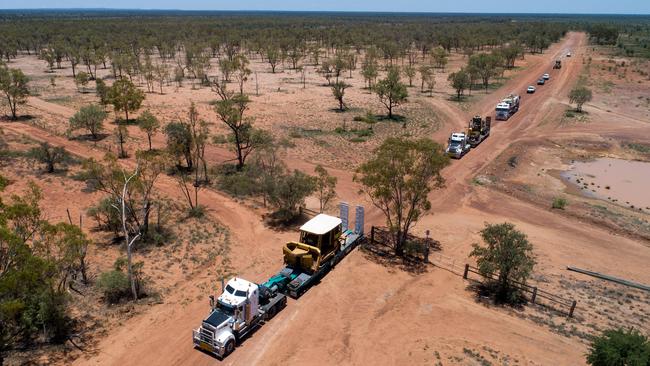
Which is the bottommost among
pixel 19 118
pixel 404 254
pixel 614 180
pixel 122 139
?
pixel 404 254

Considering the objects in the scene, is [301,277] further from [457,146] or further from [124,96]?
[124,96]

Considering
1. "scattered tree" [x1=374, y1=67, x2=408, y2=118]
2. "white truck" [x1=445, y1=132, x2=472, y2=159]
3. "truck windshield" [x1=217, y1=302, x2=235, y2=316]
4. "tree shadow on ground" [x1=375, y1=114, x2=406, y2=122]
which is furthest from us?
"tree shadow on ground" [x1=375, y1=114, x2=406, y2=122]

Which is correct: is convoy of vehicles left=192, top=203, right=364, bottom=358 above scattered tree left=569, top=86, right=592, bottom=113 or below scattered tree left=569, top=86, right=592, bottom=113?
below

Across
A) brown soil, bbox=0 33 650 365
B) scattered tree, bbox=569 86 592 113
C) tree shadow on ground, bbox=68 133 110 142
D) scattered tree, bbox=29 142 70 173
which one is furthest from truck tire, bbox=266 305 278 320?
scattered tree, bbox=569 86 592 113

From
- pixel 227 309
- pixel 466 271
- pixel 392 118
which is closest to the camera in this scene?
pixel 227 309

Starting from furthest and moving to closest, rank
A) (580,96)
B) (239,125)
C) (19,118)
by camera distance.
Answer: (580,96)
(19,118)
(239,125)

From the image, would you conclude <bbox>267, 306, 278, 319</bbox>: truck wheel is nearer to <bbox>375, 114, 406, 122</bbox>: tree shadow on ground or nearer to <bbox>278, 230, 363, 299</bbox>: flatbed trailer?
<bbox>278, 230, 363, 299</bbox>: flatbed trailer

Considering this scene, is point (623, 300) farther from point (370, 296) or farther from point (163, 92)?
point (163, 92)

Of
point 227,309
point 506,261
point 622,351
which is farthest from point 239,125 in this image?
point 622,351
